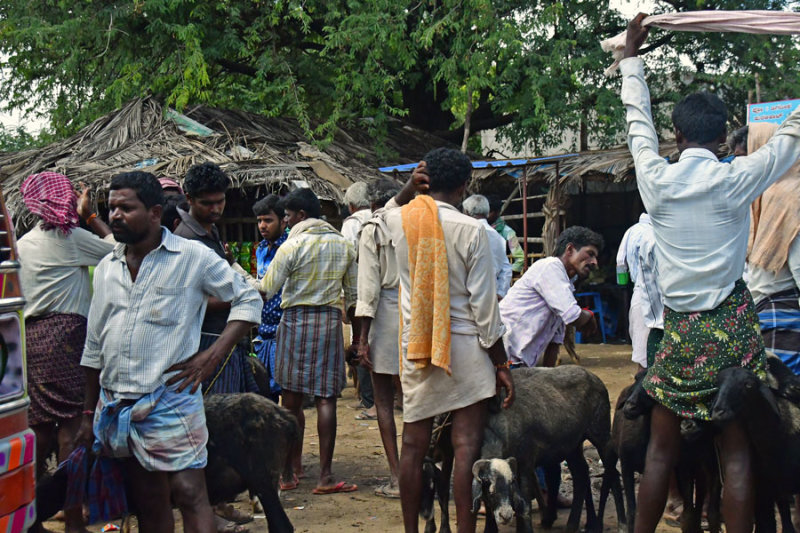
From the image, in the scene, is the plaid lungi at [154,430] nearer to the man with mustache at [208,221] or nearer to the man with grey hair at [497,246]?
the man with mustache at [208,221]

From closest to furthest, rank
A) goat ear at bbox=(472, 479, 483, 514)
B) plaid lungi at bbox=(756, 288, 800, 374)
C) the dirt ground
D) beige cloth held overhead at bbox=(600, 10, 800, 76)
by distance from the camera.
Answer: beige cloth held overhead at bbox=(600, 10, 800, 76) → goat ear at bbox=(472, 479, 483, 514) → plaid lungi at bbox=(756, 288, 800, 374) → the dirt ground

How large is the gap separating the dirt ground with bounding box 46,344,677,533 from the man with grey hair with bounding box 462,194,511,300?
5.51 ft

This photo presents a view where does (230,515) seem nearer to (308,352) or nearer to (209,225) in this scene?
(308,352)

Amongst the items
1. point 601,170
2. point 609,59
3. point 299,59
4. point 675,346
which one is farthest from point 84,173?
point 675,346

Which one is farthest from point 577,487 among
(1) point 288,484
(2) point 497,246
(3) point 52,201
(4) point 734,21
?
(3) point 52,201

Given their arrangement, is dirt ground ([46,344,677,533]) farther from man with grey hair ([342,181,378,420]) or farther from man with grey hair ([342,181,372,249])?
man with grey hair ([342,181,372,249])

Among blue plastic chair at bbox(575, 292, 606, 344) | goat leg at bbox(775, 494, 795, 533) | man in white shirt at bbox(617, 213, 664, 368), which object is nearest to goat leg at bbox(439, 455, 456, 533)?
man in white shirt at bbox(617, 213, 664, 368)

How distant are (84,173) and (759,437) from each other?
10641mm

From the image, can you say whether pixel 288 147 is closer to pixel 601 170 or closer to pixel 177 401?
pixel 601 170

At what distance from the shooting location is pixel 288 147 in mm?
14562

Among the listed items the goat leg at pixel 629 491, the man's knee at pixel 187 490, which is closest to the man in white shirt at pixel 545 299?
the goat leg at pixel 629 491

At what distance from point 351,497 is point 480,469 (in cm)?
211

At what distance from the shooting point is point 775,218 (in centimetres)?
435

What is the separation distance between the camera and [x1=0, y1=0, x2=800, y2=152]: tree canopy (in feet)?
48.9
